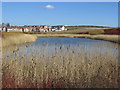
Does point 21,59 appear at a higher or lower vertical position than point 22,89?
higher

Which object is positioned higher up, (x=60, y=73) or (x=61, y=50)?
(x=61, y=50)

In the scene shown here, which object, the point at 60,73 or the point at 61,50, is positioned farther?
the point at 61,50

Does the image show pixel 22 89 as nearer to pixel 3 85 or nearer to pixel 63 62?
pixel 3 85

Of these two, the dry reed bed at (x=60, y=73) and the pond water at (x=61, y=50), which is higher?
the pond water at (x=61, y=50)

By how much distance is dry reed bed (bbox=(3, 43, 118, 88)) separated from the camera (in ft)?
17.5

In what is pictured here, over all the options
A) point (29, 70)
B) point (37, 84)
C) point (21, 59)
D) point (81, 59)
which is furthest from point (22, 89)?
point (81, 59)

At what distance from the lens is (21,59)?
7.08 meters

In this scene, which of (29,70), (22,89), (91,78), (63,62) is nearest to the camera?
(22,89)

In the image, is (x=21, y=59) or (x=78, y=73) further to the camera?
(x=21, y=59)

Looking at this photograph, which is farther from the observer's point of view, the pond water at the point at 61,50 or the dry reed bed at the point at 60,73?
the pond water at the point at 61,50

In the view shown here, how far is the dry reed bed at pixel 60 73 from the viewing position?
5336 mm

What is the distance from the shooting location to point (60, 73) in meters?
5.85

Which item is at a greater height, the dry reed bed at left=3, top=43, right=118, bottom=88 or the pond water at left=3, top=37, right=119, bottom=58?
the pond water at left=3, top=37, right=119, bottom=58

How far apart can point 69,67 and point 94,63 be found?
90 cm
